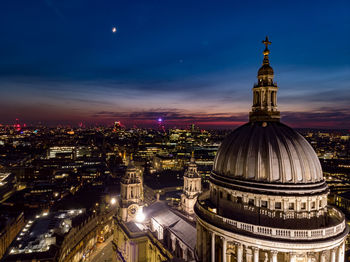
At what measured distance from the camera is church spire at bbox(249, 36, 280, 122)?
3306 cm

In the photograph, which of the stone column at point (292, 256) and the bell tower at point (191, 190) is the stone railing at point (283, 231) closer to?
the stone column at point (292, 256)

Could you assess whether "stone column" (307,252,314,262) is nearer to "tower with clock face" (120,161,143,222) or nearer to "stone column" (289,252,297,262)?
"stone column" (289,252,297,262)

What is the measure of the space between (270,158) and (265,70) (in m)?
12.6

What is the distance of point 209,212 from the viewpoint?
29141mm

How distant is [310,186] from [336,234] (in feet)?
16.9

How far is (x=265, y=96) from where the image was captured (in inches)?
1319

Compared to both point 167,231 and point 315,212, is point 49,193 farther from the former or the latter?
point 315,212

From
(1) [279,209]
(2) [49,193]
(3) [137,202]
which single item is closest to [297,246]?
(1) [279,209]

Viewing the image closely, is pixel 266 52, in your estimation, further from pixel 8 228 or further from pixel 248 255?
pixel 8 228

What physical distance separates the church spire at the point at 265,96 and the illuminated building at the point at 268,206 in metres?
0.83

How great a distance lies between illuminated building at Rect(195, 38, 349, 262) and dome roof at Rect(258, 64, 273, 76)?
5961mm

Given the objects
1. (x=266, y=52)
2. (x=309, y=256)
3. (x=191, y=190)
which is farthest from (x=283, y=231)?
(x=191, y=190)

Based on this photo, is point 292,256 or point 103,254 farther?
point 103,254

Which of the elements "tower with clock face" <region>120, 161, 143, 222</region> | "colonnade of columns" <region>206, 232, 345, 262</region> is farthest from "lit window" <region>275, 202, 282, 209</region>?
"tower with clock face" <region>120, 161, 143, 222</region>
